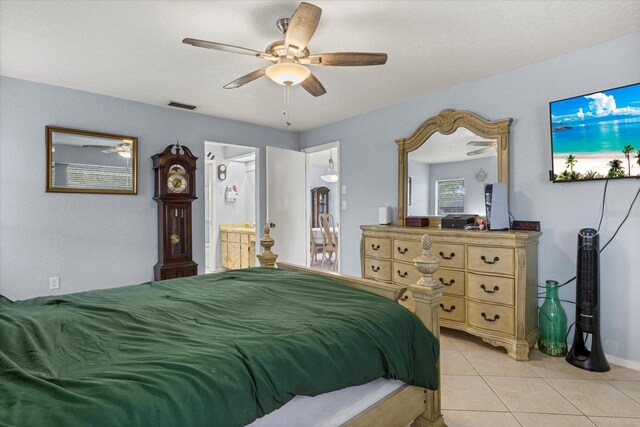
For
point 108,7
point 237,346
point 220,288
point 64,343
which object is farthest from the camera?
point 108,7

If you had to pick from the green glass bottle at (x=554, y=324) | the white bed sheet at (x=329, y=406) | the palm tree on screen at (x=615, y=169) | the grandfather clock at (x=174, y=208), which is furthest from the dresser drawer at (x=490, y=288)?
the grandfather clock at (x=174, y=208)

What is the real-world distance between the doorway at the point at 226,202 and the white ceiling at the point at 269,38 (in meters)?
2.93

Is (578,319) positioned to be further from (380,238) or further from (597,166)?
(380,238)

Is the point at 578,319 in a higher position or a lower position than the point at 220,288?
lower

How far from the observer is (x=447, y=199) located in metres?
3.44

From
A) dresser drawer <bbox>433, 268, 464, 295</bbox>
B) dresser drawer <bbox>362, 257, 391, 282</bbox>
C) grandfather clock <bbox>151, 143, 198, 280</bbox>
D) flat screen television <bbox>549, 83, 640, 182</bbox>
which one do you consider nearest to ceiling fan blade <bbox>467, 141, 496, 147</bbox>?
flat screen television <bbox>549, 83, 640, 182</bbox>

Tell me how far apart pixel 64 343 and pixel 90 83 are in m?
2.95

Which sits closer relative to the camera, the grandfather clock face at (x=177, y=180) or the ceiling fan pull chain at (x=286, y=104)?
the ceiling fan pull chain at (x=286, y=104)

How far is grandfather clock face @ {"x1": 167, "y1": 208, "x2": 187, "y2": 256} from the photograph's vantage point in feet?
12.8

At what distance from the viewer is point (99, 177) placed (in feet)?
11.8

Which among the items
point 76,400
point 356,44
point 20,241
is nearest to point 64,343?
point 76,400

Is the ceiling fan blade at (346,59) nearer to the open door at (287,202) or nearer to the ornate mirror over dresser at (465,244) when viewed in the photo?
the ornate mirror over dresser at (465,244)

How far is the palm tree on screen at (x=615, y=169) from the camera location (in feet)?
7.94

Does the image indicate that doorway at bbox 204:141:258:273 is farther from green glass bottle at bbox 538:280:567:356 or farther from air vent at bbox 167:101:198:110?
green glass bottle at bbox 538:280:567:356
